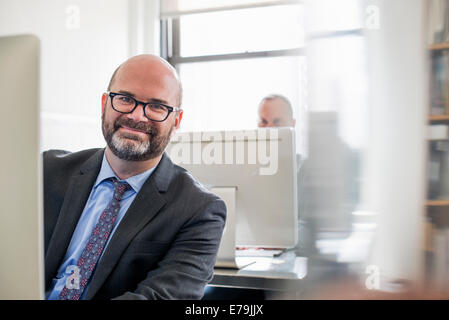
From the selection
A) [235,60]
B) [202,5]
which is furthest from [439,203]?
[202,5]

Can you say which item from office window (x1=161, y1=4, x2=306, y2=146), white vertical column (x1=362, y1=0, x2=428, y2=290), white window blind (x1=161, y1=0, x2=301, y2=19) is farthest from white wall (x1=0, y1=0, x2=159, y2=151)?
white vertical column (x1=362, y1=0, x2=428, y2=290)

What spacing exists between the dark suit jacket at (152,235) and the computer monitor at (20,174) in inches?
14.1

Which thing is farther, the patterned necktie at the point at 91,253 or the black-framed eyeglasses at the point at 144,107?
the black-framed eyeglasses at the point at 144,107

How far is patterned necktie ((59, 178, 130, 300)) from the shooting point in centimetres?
98

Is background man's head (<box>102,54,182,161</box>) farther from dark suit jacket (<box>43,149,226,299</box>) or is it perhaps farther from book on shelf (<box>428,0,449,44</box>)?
book on shelf (<box>428,0,449,44</box>)

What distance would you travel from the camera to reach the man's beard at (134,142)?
1093mm

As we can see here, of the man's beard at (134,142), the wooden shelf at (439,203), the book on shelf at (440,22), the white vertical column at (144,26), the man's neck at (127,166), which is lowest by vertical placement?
the wooden shelf at (439,203)

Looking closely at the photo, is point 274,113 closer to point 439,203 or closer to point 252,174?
point 252,174

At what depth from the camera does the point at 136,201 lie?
104cm

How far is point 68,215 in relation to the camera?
1055mm

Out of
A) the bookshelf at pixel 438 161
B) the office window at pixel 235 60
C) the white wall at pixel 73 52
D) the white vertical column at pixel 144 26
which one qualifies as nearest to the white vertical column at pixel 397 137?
the bookshelf at pixel 438 161

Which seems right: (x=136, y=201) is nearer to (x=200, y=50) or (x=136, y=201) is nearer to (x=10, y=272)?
(x=10, y=272)

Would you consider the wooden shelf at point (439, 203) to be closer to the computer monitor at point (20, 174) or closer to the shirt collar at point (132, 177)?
the shirt collar at point (132, 177)
